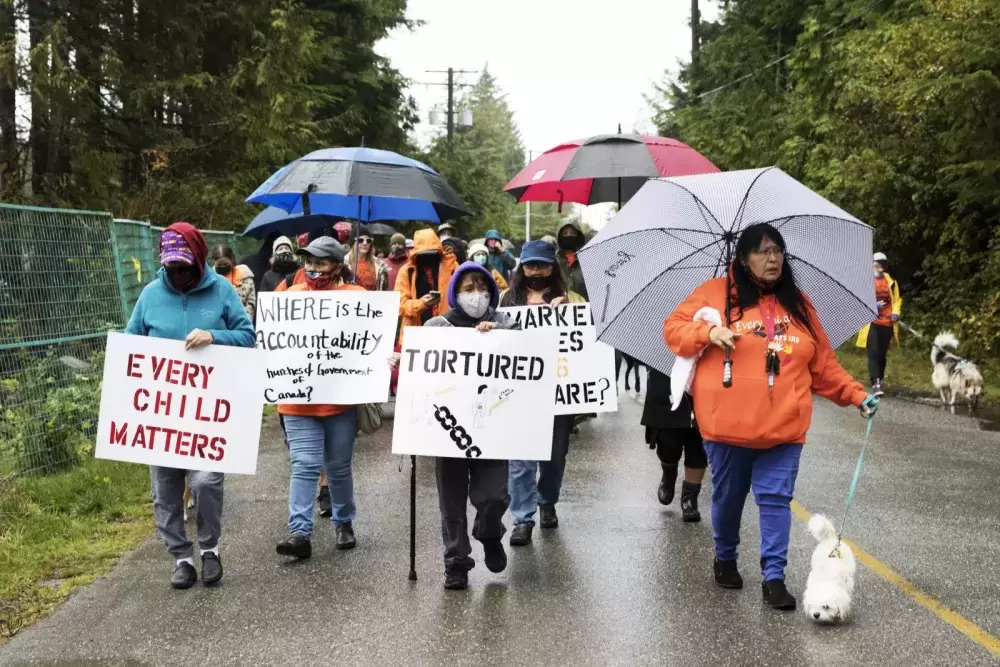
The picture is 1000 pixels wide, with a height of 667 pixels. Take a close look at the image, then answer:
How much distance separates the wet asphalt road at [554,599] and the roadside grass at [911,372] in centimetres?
784

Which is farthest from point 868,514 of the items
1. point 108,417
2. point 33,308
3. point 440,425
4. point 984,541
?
point 33,308

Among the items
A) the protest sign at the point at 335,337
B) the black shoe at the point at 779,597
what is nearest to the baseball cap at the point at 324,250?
→ the protest sign at the point at 335,337

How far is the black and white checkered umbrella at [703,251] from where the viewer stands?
6.09m

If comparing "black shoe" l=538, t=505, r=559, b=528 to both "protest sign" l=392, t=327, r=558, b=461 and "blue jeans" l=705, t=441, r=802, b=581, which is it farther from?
"blue jeans" l=705, t=441, r=802, b=581

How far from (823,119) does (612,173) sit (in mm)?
13905

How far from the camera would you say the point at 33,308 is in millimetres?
9023

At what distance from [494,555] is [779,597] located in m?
1.53

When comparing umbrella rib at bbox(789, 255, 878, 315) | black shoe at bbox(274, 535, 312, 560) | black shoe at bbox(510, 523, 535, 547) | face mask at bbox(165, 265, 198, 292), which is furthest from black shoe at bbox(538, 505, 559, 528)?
face mask at bbox(165, 265, 198, 292)

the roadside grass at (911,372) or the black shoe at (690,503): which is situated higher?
the black shoe at (690,503)

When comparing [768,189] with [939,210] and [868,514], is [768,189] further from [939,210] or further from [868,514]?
[939,210]

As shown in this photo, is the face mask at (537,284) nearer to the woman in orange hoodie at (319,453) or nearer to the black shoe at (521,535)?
the woman in orange hoodie at (319,453)

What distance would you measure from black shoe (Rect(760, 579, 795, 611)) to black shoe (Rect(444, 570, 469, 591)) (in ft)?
5.22

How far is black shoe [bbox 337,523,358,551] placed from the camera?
7277mm

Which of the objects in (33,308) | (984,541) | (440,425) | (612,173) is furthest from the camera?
(612,173)
